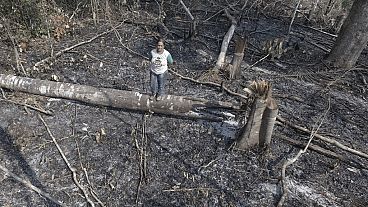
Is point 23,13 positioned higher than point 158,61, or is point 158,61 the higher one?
point 158,61

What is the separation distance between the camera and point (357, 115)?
6.93 m

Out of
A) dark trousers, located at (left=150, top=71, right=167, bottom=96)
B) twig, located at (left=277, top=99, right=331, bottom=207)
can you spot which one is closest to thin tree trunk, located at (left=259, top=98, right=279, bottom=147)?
twig, located at (left=277, top=99, right=331, bottom=207)

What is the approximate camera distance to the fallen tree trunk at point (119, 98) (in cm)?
629

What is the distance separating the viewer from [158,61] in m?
5.86

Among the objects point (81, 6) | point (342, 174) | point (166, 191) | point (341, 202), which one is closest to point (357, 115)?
point (342, 174)

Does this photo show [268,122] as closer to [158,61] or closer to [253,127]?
[253,127]

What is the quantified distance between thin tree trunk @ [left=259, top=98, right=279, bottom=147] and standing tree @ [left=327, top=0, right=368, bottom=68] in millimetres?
4086

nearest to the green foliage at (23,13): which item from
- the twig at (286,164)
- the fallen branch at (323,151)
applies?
the fallen branch at (323,151)

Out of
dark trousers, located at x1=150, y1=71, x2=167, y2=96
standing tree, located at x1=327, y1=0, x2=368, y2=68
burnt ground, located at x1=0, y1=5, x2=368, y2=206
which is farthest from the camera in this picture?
standing tree, located at x1=327, y1=0, x2=368, y2=68

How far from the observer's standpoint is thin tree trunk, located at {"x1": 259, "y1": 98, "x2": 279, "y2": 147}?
5285mm

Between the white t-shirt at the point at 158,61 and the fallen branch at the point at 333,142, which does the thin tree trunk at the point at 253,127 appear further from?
the white t-shirt at the point at 158,61

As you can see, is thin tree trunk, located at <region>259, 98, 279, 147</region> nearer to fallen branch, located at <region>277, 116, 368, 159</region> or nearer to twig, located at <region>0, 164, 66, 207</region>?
fallen branch, located at <region>277, 116, 368, 159</region>

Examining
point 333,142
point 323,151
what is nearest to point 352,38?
point 333,142

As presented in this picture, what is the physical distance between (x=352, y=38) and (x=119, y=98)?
581cm
